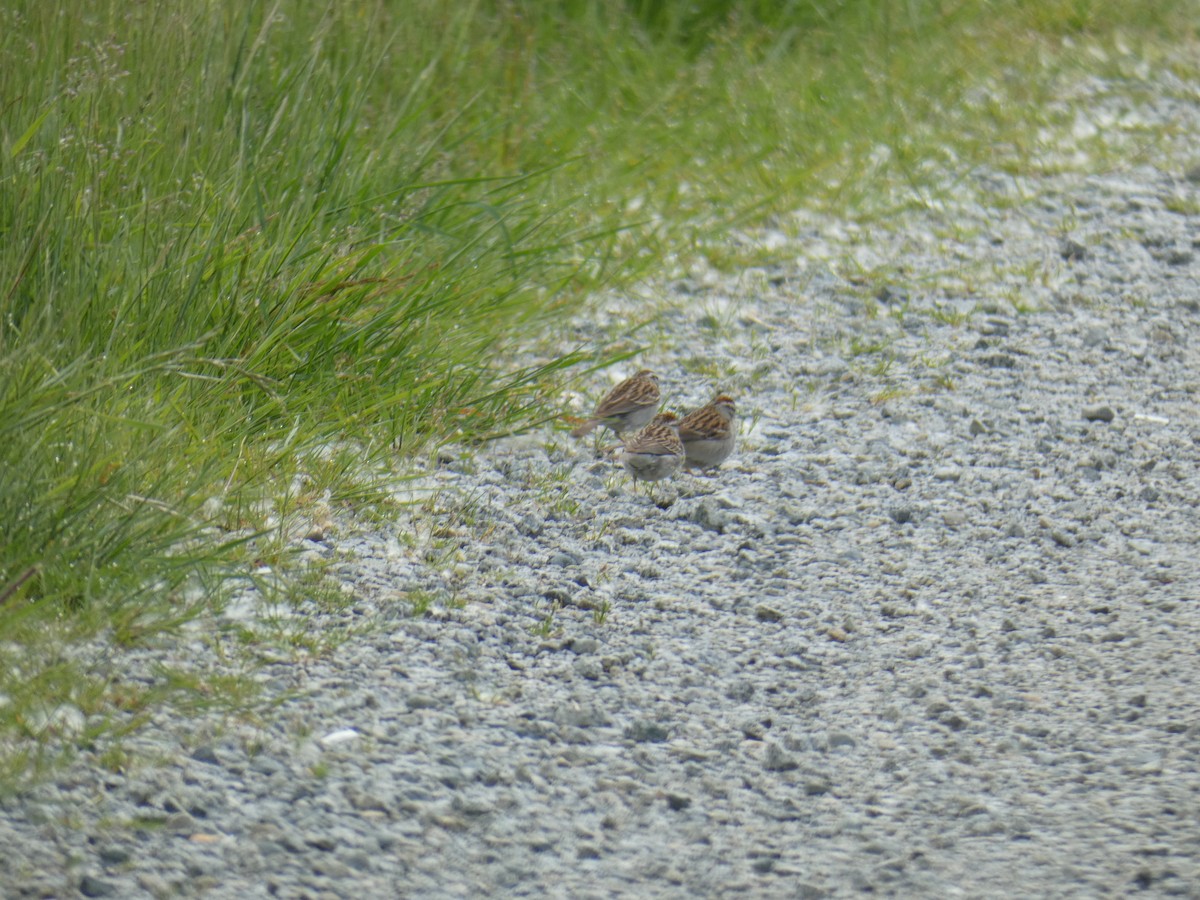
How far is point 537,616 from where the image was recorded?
4852 millimetres

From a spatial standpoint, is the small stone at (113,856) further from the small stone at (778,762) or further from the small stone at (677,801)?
the small stone at (778,762)

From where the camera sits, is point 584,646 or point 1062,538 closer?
point 584,646

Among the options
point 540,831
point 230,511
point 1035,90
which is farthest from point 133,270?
point 1035,90

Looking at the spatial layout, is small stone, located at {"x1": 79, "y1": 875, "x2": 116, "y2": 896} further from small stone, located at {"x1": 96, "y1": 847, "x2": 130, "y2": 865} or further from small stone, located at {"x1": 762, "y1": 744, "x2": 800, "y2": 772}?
small stone, located at {"x1": 762, "y1": 744, "x2": 800, "y2": 772}

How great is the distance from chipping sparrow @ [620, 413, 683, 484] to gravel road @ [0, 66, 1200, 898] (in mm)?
112

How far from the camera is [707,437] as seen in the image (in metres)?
5.96

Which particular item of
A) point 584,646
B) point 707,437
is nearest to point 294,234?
point 707,437

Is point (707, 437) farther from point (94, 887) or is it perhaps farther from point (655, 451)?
point (94, 887)

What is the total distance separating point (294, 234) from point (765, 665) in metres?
2.58

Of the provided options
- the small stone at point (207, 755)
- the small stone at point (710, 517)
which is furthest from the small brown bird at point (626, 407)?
the small stone at point (207, 755)

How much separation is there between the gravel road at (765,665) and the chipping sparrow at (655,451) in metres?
0.11

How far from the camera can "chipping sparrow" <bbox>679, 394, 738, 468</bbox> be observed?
19.4ft

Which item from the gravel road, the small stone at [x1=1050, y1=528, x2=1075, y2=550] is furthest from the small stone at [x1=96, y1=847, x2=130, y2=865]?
the small stone at [x1=1050, y1=528, x2=1075, y2=550]

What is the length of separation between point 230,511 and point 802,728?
196 centimetres
